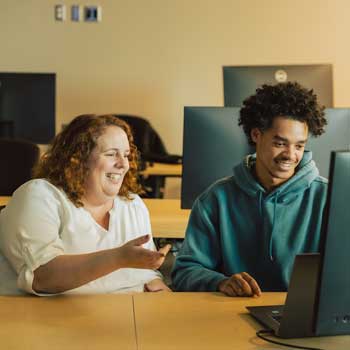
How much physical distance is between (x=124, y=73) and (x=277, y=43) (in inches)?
50.1

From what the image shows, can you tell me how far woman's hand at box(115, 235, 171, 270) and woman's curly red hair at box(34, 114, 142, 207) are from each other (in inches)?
15.3

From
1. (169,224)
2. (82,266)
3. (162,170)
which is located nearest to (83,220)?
(82,266)

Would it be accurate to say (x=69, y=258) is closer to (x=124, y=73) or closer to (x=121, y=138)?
(x=121, y=138)

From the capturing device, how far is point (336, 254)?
4.26ft

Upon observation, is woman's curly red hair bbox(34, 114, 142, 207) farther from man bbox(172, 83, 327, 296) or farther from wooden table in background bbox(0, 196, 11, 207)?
wooden table in background bbox(0, 196, 11, 207)

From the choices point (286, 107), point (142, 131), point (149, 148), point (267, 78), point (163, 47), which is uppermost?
point (163, 47)

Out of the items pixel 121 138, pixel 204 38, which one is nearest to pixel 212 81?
pixel 204 38

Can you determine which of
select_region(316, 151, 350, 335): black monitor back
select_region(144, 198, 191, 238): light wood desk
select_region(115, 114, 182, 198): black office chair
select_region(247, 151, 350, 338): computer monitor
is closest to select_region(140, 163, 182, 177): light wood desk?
select_region(115, 114, 182, 198): black office chair

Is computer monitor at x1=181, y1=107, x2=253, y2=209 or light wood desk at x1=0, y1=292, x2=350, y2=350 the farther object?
computer monitor at x1=181, y1=107, x2=253, y2=209

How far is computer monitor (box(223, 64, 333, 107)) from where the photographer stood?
11.8ft

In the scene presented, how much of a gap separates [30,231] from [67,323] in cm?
33

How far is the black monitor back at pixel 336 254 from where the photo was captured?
126 centimetres

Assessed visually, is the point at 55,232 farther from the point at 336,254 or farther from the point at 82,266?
the point at 336,254

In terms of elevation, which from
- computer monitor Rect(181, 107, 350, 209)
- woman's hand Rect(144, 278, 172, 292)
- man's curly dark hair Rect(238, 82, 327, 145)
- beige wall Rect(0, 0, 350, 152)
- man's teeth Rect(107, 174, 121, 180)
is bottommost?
woman's hand Rect(144, 278, 172, 292)
